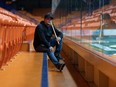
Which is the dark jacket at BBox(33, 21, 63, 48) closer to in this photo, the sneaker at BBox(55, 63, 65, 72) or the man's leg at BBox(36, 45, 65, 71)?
the man's leg at BBox(36, 45, 65, 71)

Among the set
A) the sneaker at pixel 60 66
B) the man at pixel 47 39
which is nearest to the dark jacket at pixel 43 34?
the man at pixel 47 39

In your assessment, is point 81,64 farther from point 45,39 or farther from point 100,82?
point 100,82

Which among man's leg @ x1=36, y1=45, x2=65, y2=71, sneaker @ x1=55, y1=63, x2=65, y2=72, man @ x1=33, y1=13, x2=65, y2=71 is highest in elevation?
man @ x1=33, y1=13, x2=65, y2=71

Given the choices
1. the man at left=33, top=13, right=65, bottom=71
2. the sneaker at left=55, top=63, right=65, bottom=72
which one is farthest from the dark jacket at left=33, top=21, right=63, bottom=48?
the sneaker at left=55, top=63, right=65, bottom=72

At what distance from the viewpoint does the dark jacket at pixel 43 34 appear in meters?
3.65

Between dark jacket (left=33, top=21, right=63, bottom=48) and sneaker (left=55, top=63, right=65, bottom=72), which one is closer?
sneaker (left=55, top=63, right=65, bottom=72)

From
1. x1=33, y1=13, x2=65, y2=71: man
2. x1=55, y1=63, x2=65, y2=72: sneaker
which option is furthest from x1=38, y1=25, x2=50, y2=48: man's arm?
→ x1=55, y1=63, x2=65, y2=72: sneaker

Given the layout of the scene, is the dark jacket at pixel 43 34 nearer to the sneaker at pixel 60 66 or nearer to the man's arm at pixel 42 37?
the man's arm at pixel 42 37

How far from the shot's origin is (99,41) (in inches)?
84.2

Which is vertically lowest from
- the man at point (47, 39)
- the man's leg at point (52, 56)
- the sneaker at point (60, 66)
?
the sneaker at point (60, 66)

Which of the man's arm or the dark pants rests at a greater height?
the man's arm

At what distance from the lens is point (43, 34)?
3.67 metres

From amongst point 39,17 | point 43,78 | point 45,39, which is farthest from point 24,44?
point 39,17

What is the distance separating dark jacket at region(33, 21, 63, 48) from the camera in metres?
3.65
